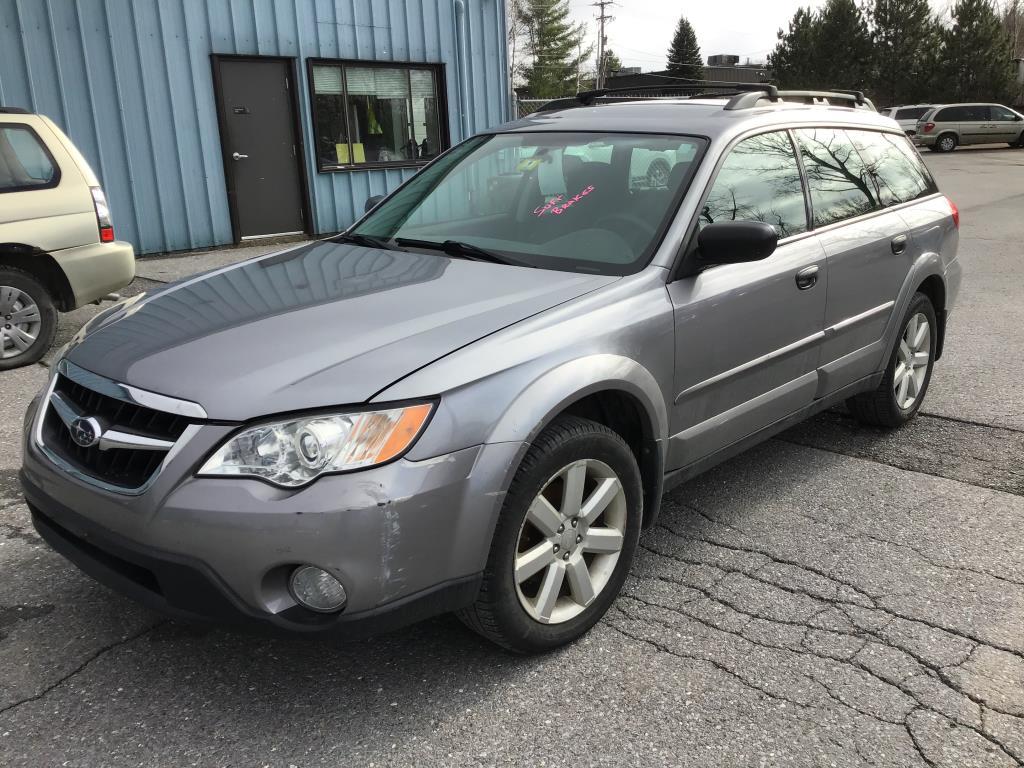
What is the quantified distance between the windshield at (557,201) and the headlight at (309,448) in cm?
112

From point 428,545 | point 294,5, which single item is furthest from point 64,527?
point 294,5

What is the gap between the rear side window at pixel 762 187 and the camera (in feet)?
11.1

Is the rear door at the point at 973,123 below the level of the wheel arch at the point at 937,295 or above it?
above

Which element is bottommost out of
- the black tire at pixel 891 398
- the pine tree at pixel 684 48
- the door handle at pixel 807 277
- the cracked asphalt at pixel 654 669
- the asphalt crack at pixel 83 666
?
the cracked asphalt at pixel 654 669

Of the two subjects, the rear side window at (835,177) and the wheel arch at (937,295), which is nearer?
the rear side window at (835,177)

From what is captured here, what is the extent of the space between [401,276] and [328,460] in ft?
3.45

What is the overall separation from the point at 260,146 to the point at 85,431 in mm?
9674

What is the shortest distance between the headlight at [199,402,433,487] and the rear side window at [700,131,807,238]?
62.9 inches

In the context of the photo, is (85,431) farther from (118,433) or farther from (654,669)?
(654,669)

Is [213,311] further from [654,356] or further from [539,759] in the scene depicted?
[539,759]

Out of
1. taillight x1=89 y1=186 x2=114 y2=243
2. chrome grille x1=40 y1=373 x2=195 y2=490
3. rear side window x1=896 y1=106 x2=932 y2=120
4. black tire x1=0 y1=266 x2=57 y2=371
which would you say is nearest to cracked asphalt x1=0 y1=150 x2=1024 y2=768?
chrome grille x1=40 y1=373 x2=195 y2=490

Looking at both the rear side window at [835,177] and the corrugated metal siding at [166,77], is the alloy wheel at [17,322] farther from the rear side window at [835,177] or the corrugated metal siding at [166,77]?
the rear side window at [835,177]

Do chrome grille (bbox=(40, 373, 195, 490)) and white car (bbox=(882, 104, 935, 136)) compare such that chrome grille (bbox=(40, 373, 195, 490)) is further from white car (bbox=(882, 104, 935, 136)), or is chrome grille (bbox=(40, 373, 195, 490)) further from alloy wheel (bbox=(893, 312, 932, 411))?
white car (bbox=(882, 104, 935, 136))

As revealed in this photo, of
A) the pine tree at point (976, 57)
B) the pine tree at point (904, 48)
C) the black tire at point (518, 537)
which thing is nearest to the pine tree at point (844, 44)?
the pine tree at point (904, 48)
